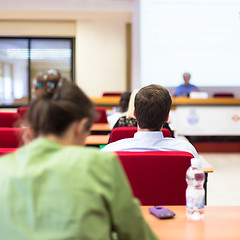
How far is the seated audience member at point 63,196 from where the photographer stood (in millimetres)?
837

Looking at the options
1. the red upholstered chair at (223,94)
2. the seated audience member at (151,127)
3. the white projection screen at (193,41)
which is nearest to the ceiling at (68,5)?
the white projection screen at (193,41)

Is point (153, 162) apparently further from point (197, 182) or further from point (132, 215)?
point (132, 215)

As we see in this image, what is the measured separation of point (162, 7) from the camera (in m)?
7.88

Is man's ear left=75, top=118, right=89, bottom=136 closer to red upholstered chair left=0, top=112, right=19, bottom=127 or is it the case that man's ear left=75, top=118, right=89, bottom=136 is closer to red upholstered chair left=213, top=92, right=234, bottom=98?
red upholstered chair left=0, top=112, right=19, bottom=127

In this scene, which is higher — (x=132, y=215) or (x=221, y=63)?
(x=221, y=63)

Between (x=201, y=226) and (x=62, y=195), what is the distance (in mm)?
643

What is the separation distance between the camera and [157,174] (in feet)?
5.68

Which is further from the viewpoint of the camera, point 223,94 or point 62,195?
point 223,94

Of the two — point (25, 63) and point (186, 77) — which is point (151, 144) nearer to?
point (186, 77)

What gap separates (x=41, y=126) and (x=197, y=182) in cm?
78

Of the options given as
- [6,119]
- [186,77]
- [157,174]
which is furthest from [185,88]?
[157,174]

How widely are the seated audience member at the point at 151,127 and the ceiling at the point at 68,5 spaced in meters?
6.88

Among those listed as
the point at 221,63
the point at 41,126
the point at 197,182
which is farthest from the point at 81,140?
the point at 221,63

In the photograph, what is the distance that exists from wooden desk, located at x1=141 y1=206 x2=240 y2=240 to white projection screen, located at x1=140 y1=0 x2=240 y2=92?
21.9 feet
